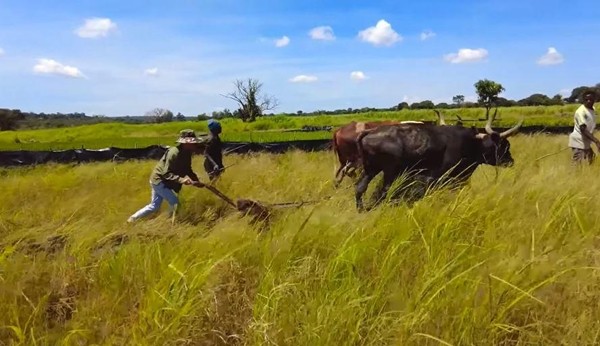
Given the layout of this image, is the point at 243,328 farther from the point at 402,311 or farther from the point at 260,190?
the point at 260,190

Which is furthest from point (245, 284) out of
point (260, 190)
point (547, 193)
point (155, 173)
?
point (260, 190)

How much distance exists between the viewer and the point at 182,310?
320cm

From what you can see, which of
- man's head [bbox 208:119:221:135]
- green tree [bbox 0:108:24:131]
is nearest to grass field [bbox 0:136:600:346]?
man's head [bbox 208:119:221:135]

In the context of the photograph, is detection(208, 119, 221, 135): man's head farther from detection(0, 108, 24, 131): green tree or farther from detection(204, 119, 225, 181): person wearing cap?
detection(0, 108, 24, 131): green tree

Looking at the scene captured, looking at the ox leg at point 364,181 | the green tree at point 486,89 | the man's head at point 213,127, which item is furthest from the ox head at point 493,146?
the green tree at point 486,89

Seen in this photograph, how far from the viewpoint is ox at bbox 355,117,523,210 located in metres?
8.23

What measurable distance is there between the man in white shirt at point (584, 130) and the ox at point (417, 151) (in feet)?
4.03

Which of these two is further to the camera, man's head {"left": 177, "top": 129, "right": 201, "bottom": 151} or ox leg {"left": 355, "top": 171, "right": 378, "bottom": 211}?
ox leg {"left": 355, "top": 171, "right": 378, "bottom": 211}

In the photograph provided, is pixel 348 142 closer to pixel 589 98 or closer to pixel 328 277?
pixel 589 98

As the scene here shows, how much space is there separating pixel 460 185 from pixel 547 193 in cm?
113

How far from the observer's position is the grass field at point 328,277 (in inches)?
117

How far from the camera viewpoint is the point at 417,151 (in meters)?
8.27

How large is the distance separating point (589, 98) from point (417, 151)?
9.56ft

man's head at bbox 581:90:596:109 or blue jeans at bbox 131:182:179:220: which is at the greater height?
man's head at bbox 581:90:596:109
